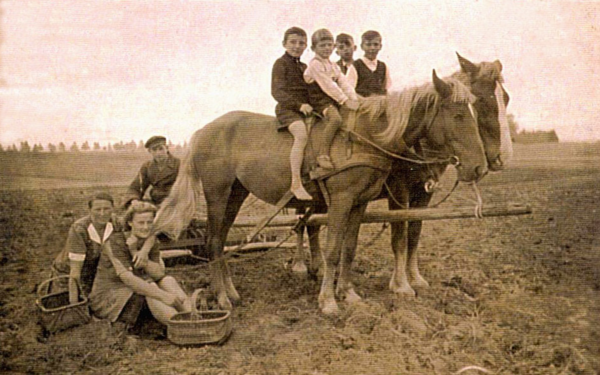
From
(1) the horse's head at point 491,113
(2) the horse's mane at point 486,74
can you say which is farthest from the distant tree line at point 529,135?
(2) the horse's mane at point 486,74

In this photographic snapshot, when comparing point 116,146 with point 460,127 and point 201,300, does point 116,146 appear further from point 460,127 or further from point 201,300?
point 460,127

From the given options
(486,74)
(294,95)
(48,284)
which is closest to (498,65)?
(486,74)

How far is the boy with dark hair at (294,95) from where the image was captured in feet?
9.22

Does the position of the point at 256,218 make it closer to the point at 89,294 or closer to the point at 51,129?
the point at 89,294

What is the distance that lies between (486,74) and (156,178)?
2.00 metres

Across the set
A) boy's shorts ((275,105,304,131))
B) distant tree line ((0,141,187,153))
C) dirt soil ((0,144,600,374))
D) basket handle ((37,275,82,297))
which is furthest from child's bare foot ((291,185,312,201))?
basket handle ((37,275,82,297))

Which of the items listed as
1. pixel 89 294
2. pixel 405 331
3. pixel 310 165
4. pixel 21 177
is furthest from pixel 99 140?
pixel 405 331

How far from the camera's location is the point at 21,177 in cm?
296

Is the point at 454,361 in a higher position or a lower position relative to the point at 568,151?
lower

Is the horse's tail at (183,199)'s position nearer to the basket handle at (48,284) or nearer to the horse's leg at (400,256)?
the basket handle at (48,284)

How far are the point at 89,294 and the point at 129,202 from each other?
1.86ft

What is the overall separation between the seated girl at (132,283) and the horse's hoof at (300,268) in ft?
2.91

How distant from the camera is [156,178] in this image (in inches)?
118

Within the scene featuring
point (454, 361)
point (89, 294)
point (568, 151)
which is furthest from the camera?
point (568, 151)
